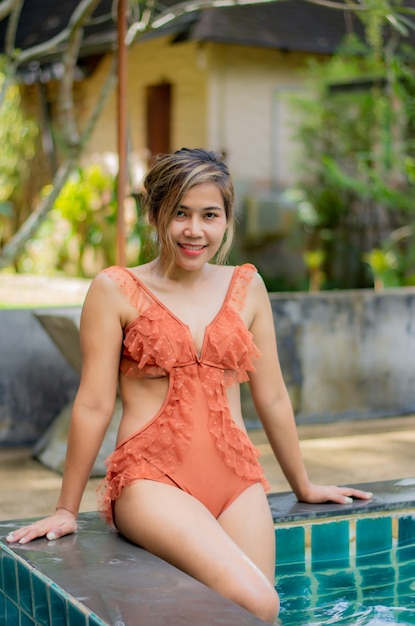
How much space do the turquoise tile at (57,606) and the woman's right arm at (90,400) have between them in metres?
0.40

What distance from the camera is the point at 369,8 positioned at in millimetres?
5926

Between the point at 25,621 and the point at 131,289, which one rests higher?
the point at 131,289

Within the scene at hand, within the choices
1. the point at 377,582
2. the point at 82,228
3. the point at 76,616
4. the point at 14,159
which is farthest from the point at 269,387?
the point at 14,159

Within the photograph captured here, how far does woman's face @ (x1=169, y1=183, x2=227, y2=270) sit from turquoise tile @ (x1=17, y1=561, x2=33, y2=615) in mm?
954

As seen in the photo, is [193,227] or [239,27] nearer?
[193,227]

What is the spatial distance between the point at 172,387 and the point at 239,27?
35.8 ft

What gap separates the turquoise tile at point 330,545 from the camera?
3418 millimetres

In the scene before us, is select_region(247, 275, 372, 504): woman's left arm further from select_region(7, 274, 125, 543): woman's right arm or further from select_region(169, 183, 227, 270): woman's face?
select_region(7, 274, 125, 543): woman's right arm

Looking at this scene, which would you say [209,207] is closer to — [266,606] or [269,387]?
[269,387]

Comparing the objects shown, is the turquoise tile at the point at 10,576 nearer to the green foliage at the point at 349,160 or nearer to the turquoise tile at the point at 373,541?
the turquoise tile at the point at 373,541

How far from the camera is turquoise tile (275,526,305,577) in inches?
133

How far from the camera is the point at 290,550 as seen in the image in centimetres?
343

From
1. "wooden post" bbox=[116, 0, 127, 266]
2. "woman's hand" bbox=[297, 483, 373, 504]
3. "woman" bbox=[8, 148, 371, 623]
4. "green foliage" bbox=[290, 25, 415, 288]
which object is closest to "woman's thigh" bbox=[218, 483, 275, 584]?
"woman" bbox=[8, 148, 371, 623]

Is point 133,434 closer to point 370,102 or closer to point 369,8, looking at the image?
point 369,8
